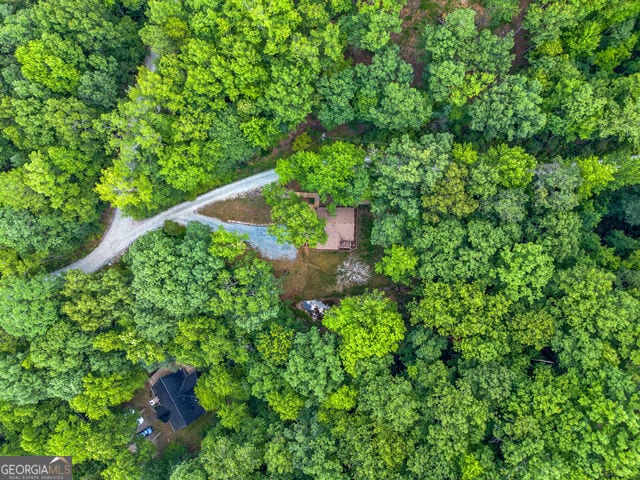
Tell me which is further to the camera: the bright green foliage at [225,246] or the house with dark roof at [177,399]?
the house with dark roof at [177,399]

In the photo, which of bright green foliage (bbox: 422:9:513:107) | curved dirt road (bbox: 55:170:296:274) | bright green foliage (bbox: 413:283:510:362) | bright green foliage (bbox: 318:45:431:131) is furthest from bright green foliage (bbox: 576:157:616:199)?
curved dirt road (bbox: 55:170:296:274)

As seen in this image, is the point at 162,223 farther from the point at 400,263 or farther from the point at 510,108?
the point at 510,108

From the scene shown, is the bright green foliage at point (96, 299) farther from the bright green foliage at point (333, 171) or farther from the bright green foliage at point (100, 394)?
the bright green foliage at point (333, 171)

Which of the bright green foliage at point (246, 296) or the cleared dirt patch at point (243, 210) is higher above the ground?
the cleared dirt patch at point (243, 210)

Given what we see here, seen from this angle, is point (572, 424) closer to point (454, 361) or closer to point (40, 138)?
point (454, 361)

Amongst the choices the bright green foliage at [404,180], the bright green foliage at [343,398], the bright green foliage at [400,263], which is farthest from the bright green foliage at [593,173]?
the bright green foliage at [343,398]

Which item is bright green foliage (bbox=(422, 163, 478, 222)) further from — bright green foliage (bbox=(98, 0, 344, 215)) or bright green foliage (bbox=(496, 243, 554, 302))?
bright green foliage (bbox=(98, 0, 344, 215))
